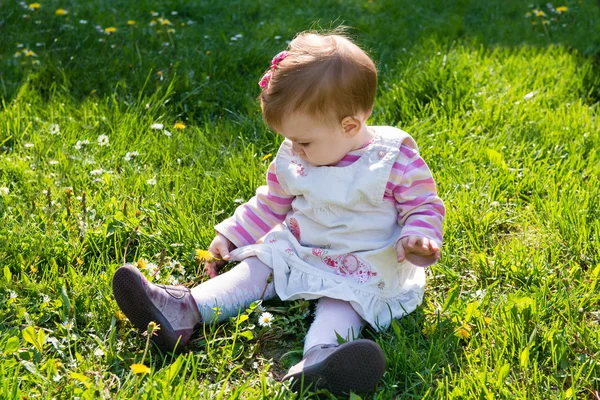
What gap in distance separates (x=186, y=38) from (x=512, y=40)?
2132mm

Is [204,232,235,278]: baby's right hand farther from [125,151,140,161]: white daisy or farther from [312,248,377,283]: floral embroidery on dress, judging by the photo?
[125,151,140,161]: white daisy

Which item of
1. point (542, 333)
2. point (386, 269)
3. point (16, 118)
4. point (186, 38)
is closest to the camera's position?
point (542, 333)

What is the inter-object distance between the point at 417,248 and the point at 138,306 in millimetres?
838

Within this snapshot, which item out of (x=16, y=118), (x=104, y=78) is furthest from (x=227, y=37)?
(x=16, y=118)

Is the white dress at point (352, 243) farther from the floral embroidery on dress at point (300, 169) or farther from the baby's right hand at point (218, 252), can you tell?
the baby's right hand at point (218, 252)

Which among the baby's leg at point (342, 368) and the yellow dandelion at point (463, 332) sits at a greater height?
the baby's leg at point (342, 368)

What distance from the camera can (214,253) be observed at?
2.60 m

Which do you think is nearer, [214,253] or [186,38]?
[214,253]

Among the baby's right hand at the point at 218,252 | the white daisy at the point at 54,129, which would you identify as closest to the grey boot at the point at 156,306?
the baby's right hand at the point at 218,252

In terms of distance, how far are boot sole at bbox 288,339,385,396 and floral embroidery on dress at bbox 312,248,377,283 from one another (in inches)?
17.1

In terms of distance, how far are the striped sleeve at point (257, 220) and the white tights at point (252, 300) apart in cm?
12

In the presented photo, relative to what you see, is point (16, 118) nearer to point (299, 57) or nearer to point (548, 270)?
point (299, 57)

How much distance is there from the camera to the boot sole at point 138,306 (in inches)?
83.5

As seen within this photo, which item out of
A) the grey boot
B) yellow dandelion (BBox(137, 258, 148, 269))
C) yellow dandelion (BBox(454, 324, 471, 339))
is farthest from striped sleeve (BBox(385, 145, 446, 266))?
yellow dandelion (BBox(137, 258, 148, 269))
